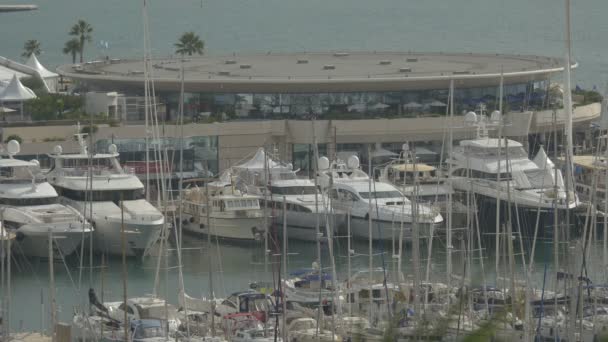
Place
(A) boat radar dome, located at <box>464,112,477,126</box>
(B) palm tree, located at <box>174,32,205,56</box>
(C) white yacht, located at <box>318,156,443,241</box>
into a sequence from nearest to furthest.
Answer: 1. (C) white yacht, located at <box>318,156,443,241</box>
2. (A) boat radar dome, located at <box>464,112,477,126</box>
3. (B) palm tree, located at <box>174,32,205,56</box>

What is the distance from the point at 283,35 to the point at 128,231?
112612mm

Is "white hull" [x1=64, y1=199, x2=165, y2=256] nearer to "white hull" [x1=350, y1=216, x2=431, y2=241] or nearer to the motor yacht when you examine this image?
"white hull" [x1=350, y1=216, x2=431, y2=241]

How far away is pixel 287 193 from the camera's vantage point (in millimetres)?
47188

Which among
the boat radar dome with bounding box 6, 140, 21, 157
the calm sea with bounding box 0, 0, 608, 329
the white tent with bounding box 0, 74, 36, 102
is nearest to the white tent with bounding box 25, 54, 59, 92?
the calm sea with bounding box 0, 0, 608, 329

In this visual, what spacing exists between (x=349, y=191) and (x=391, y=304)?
48.0 feet

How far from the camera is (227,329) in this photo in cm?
3077

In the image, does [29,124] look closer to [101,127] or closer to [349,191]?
[101,127]

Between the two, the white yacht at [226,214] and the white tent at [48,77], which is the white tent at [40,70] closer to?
the white tent at [48,77]

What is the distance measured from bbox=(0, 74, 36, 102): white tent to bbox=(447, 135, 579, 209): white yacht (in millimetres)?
15595

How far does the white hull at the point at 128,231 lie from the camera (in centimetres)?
4272

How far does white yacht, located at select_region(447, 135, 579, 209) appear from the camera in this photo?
46156 millimetres

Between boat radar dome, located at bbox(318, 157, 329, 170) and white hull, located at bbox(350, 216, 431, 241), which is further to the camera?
boat radar dome, located at bbox(318, 157, 329, 170)

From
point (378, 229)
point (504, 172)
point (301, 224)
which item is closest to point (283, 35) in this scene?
point (504, 172)

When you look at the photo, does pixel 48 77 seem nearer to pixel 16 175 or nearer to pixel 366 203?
pixel 16 175
